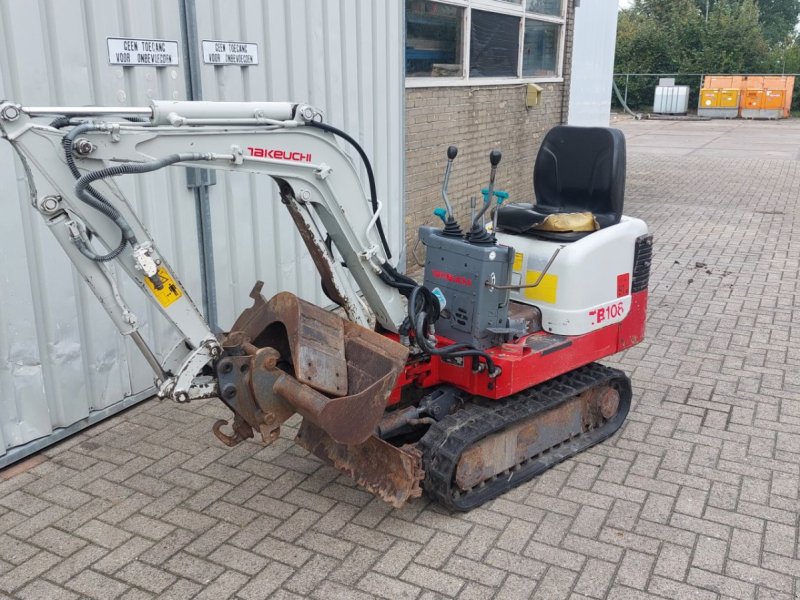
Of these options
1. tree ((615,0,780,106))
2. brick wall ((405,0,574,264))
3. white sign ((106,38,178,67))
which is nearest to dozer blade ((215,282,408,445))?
white sign ((106,38,178,67))

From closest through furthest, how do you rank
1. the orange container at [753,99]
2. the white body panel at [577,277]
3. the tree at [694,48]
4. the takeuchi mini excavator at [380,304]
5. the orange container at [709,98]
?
the takeuchi mini excavator at [380,304] < the white body panel at [577,277] < the orange container at [753,99] < the orange container at [709,98] < the tree at [694,48]

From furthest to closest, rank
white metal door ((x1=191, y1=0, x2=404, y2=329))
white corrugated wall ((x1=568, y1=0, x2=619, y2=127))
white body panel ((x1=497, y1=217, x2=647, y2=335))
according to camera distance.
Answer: white corrugated wall ((x1=568, y1=0, x2=619, y2=127)), white metal door ((x1=191, y1=0, x2=404, y2=329)), white body panel ((x1=497, y1=217, x2=647, y2=335))

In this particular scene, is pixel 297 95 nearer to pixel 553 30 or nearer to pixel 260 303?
pixel 260 303

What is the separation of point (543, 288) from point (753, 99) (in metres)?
29.9

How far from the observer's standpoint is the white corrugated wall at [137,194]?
4.48 meters

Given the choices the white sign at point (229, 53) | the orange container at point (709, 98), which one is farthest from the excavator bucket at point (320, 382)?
the orange container at point (709, 98)

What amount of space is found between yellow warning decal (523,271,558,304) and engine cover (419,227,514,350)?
0.38 meters

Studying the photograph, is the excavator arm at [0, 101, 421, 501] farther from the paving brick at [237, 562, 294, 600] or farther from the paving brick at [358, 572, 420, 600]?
the paving brick at [237, 562, 294, 600]

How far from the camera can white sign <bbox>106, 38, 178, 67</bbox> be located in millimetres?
4855

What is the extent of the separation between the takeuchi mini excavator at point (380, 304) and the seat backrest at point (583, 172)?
12 mm

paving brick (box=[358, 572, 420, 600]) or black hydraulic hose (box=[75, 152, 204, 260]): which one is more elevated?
black hydraulic hose (box=[75, 152, 204, 260])

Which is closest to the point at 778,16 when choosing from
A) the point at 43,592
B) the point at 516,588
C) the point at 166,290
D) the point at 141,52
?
the point at 141,52

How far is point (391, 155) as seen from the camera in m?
7.69

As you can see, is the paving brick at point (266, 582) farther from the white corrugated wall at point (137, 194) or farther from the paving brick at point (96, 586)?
the white corrugated wall at point (137, 194)
